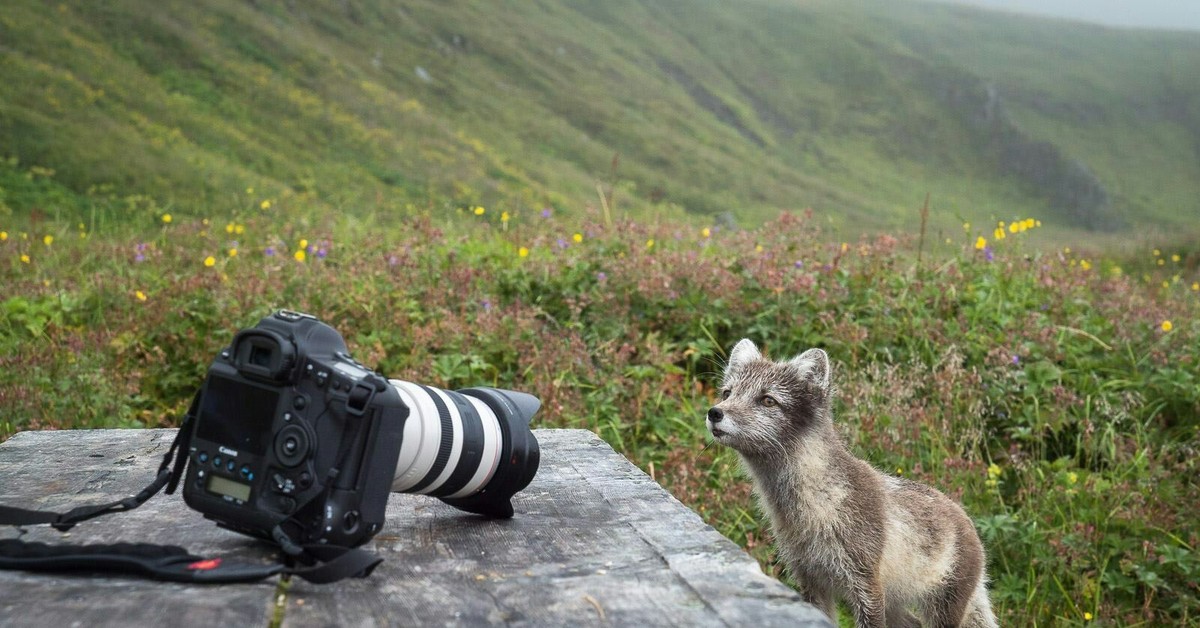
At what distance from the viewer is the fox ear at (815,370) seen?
3.32 metres

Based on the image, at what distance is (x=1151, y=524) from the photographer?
15.6ft

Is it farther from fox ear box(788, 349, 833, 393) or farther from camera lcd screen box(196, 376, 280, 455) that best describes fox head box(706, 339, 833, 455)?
camera lcd screen box(196, 376, 280, 455)

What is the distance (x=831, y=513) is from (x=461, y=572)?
154cm

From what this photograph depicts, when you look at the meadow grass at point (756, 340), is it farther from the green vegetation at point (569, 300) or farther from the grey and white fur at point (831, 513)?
the grey and white fur at point (831, 513)

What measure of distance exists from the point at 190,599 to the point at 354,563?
0.32 metres

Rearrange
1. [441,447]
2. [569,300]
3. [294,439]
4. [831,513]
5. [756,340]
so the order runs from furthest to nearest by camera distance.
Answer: [756,340], [569,300], [831,513], [441,447], [294,439]

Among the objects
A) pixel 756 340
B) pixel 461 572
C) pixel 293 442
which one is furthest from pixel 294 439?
pixel 756 340

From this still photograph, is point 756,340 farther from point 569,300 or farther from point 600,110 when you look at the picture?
point 600,110

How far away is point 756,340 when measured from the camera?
21.9ft

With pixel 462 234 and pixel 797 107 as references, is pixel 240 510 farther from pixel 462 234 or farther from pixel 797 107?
pixel 797 107

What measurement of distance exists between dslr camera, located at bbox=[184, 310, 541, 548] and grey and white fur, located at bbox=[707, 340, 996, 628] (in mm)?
1378

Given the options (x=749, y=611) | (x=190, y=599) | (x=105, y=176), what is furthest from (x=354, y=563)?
(x=105, y=176)

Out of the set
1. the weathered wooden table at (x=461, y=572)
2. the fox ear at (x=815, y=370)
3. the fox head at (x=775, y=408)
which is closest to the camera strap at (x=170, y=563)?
the weathered wooden table at (x=461, y=572)

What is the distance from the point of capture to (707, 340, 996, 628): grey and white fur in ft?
10.5
